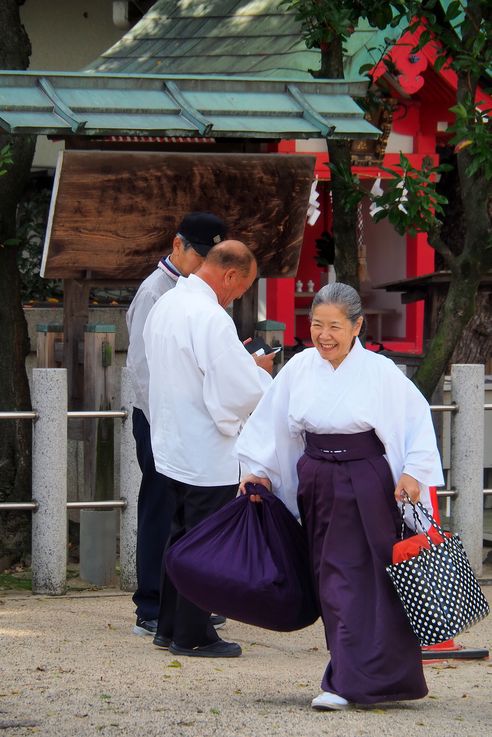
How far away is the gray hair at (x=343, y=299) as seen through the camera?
15.0 feet

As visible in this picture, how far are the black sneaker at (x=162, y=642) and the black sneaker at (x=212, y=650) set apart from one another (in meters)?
0.06

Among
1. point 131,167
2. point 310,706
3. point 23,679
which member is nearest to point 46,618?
point 23,679

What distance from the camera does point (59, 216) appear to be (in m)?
6.96

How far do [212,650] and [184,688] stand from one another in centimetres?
60

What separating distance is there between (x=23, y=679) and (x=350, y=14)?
14.2ft

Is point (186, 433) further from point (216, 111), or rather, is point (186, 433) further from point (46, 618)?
point (216, 111)

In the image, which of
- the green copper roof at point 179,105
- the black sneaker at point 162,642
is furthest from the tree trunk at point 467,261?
the black sneaker at point 162,642

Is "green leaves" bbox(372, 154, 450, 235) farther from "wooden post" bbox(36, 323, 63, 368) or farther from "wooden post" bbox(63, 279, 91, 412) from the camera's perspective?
"wooden post" bbox(36, 323, 63, 368)

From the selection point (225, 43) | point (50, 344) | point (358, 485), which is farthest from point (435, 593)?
point (225, 43)

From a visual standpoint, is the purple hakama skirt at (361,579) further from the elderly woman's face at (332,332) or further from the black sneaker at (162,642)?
the black sneaker at (162,642)

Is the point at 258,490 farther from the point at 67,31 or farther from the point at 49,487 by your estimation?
the point at 67,31

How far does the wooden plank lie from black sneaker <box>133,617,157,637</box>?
2.18 m

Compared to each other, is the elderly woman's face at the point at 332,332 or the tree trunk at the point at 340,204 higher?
the tree trunk at the point at 340,204

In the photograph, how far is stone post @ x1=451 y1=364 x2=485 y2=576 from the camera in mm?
7645
